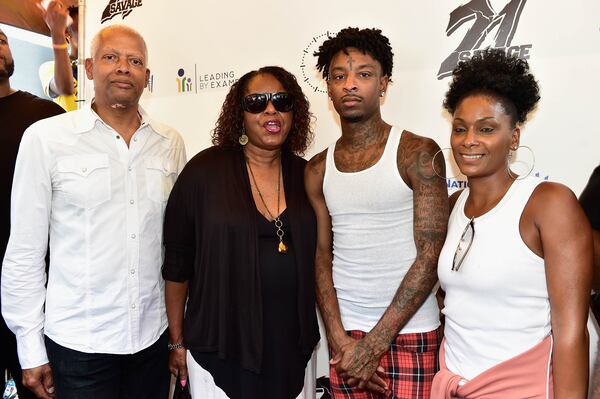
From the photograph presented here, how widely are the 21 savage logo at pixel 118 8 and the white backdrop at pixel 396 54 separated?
0.04ft

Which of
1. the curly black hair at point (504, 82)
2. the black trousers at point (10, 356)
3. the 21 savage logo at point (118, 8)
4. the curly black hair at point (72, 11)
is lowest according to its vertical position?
the black trousers at point (10, 356)

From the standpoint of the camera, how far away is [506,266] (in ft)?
5.04

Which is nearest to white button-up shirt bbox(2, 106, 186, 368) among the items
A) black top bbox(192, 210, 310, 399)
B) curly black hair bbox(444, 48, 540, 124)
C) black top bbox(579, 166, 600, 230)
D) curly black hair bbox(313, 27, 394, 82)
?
black top bbox(192, 210, 310, 399)

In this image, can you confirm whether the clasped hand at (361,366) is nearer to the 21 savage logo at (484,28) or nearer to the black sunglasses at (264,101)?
the black sunglasses at (264,101)

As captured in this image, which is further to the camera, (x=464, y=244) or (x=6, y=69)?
(x=6, y=69)

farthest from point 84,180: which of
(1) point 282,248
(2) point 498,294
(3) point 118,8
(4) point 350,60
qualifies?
(3) point 118,8

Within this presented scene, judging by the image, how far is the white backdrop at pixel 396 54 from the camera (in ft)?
7.70

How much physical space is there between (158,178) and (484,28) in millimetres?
1807

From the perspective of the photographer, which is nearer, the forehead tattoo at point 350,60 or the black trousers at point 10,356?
the forehead tattoo at point 350,60

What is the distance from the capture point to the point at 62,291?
2.06 m

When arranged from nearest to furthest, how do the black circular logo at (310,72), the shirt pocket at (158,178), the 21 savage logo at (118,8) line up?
the shirt pocket at (158,178), the black circular logo at (310,72), the 21 savage logo at (118,8)

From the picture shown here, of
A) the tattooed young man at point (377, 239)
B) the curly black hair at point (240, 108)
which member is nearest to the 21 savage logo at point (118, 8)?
the curly black hair at point (240, 108)

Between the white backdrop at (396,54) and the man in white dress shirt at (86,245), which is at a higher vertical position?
the white backdrop at (396,54)

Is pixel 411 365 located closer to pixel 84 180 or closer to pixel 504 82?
pixel 504 82
